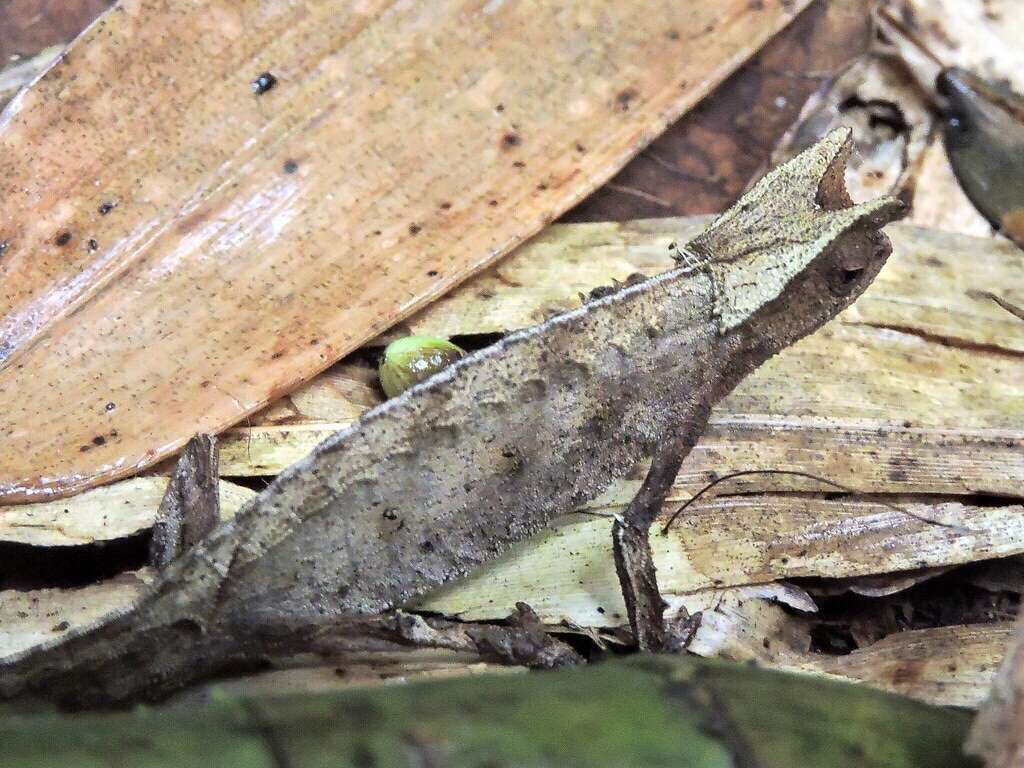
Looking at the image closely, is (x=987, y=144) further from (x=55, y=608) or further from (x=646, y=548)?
(x=55, y=608)

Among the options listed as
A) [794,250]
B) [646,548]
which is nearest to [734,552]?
[646,548]

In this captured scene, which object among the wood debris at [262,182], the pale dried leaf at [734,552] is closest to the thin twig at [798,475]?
the pale dried leaf at [734,552]

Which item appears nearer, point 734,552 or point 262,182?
point 734,552

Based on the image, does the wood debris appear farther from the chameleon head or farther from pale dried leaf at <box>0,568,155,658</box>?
the chameleon head

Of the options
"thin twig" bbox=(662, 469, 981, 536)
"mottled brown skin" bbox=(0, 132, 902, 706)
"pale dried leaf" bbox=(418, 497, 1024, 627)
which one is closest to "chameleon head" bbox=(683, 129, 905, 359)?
"mottled brown skin" bbox=(0, 132, 902, 706)

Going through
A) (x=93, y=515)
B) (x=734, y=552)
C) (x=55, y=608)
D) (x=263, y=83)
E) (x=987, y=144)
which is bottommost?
(x=734, y=552)

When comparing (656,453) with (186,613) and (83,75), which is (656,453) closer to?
(186,613)
